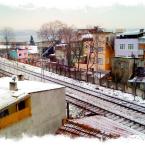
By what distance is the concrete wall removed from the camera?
16919 mm

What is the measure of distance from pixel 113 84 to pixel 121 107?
9.53 metres

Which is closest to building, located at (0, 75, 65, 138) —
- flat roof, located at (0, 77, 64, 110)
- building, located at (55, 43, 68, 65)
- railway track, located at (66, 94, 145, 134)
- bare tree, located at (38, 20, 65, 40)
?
flat roof, located at (0, 77, 64, 110)

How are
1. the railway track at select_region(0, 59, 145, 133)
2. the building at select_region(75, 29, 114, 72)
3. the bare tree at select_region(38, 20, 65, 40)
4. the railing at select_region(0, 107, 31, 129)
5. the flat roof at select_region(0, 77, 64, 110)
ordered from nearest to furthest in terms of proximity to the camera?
the railing at select_region(0, 107, 31, 129)
the flat roof at select_region(0, 77, 64, 110)
the railway track at select_region(0, 59, 145, 133)
the building at select_region(75, 29, 114, 72)
the bare tree at select_region(38, 20, 65, 40)

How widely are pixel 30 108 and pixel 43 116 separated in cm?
138

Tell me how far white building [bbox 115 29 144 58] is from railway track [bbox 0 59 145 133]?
13.3 meters

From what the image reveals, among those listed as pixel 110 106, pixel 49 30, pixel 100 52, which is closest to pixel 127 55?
pixel 100 52

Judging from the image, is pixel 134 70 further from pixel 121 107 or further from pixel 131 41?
pixel 121 107

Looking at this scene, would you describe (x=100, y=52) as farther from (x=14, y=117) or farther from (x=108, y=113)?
(x=14, y=117)

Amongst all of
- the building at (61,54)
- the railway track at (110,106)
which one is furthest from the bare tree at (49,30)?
the railway track at (110,106)

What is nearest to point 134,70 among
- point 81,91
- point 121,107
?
point 81,91

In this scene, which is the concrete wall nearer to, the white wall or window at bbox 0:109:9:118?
window at bbox 0:109:9:118

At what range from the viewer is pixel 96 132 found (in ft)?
54.7

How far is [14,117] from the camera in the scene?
54.3 feet

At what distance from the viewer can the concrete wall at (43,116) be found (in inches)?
666
